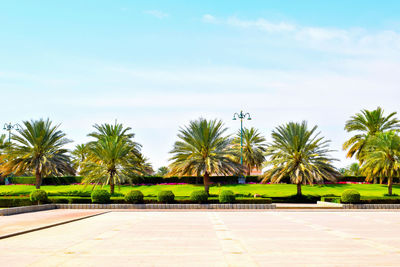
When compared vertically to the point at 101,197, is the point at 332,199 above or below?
below

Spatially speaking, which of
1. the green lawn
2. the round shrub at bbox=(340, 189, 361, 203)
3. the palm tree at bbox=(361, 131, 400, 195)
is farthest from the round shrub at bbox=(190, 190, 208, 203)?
the palm tree at bbox=(361, 131, 400, 195)

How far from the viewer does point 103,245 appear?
11797mm

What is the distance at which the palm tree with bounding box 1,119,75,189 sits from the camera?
154 ft

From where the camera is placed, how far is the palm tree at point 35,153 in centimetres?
4700

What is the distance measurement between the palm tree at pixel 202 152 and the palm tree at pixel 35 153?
16.4 meters

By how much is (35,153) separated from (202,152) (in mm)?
21033

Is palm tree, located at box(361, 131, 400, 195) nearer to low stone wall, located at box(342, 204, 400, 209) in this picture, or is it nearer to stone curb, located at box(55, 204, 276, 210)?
low stone wall, located at box(342, 204, 400, 209)

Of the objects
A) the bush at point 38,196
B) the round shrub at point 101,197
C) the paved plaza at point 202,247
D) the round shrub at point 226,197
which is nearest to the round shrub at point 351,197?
the round shrub at point 226,197

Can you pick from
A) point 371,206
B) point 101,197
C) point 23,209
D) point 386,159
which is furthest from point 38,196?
point 386,159

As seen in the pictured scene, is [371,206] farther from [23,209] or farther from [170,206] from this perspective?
[23,209]

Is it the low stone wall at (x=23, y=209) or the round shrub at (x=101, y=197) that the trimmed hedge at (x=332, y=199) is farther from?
the low stone wall at (x=23, y=209)

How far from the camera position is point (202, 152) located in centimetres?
3988

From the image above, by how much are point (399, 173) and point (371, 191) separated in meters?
5.17

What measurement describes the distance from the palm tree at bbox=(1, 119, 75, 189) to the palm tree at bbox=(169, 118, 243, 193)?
53.9 feet
